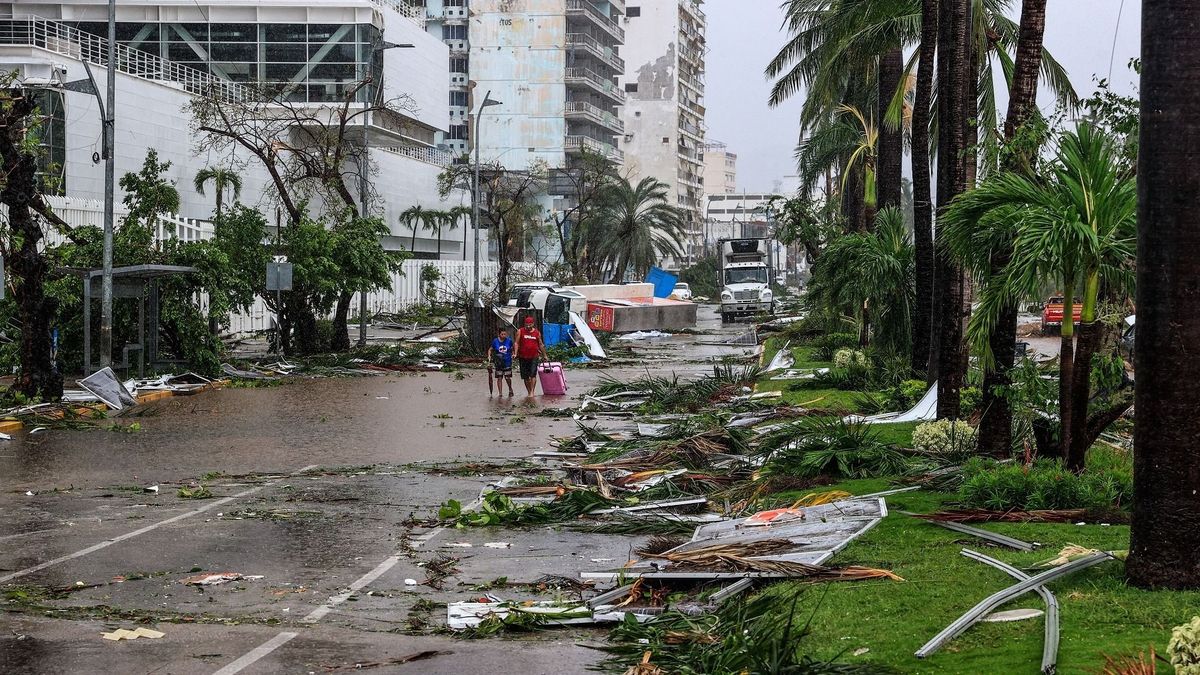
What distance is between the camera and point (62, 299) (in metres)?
26.8

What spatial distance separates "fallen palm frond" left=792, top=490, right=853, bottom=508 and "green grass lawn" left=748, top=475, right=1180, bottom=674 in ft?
6.43

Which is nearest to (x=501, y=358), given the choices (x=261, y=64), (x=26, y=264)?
(x=26, y=264)

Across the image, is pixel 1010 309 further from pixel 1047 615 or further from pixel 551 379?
pixel 551 379

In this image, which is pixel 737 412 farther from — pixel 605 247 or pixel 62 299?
pixel 605 247

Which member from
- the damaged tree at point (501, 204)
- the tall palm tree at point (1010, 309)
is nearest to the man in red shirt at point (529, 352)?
the tall palm tree at point (1010, 309)

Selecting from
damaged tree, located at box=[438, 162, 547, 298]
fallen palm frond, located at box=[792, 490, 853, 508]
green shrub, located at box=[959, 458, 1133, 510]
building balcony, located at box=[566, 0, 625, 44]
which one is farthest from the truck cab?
green shrub, located at box=[959, 458, 1133, 510]

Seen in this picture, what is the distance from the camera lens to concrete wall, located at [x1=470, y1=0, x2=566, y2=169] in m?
111

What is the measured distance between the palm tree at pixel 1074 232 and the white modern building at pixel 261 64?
1770 inches

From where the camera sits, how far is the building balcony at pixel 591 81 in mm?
112250

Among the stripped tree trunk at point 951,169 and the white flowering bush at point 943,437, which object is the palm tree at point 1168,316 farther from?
the stripped tree trunk at point 951,169

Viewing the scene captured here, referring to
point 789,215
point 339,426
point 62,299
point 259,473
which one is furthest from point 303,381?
point 789,215

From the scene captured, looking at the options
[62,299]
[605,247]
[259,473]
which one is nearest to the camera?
[259,473]

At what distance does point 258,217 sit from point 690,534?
83.4ft

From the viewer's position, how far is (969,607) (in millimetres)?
7512
